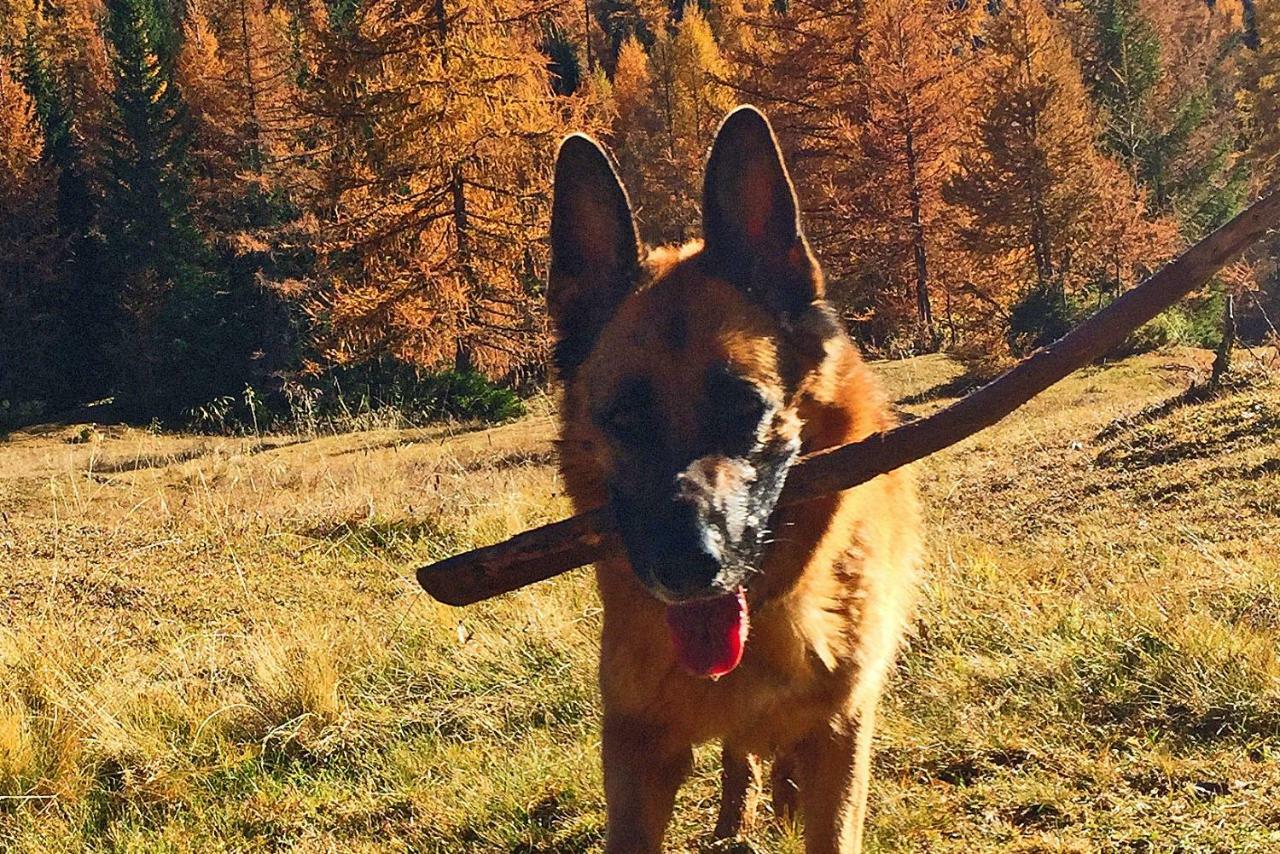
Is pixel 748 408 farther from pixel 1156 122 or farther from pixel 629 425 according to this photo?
pixel 1156 122

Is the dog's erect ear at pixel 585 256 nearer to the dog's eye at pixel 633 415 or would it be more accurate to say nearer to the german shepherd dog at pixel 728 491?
the german shepherd dog at pixel 728 491

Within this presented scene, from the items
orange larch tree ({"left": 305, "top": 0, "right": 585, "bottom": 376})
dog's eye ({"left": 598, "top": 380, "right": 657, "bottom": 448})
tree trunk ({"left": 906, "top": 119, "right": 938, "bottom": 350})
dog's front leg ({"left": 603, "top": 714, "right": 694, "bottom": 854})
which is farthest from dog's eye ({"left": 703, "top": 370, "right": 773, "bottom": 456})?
tree trunk ({"left": 906, "top": 119, "right": 938, "bottom": 350})

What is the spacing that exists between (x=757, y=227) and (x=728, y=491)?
90 centimetres

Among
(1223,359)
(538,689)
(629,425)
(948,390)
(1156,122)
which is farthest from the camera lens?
(1156,122)

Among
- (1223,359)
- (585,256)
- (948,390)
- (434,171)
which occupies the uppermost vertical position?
(434,171)

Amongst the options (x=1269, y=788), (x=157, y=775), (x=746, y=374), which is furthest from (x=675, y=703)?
(x=157, y=775)

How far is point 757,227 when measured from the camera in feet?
8.71

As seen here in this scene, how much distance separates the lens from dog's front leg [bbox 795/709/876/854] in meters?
2.35

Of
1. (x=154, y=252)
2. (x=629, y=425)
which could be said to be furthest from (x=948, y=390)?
(x=154, y=252)

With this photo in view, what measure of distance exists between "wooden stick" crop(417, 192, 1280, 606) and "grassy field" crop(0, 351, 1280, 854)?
976mm

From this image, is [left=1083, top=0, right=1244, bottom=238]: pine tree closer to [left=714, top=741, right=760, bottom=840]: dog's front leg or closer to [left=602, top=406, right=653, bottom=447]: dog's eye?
[left=714, top=741, right=760, bottom=840]: dog's front leg

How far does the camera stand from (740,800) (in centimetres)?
276

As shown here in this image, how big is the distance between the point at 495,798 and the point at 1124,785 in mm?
1830

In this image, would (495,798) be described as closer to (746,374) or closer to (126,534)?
(746,374)
